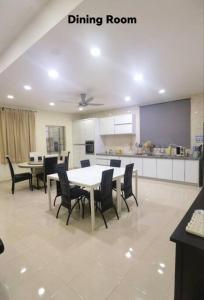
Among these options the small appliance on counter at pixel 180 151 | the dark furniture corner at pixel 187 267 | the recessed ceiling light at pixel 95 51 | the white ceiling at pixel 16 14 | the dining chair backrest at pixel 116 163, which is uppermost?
the white ceiling at pixel 16 14

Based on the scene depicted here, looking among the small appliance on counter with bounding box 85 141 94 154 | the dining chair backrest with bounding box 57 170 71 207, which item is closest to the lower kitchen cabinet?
the small appliance on counter with bounding box 85 141 94 154

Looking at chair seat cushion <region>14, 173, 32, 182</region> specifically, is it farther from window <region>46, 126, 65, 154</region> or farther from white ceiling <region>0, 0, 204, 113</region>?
window <region>46, 126, 65, 154</region>

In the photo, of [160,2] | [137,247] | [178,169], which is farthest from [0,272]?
[178,169]

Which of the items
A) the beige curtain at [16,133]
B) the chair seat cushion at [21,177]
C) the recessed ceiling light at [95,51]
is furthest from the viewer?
the beige curtain at [16,133]

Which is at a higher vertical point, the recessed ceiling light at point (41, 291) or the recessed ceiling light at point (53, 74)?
the recessed ceiling light at point (53, 74)

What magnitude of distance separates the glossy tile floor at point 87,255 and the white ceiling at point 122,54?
2614 millimetres

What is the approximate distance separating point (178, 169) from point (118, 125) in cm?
266

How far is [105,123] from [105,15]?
16.7 feet

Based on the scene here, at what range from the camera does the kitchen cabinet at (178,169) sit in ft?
15.8

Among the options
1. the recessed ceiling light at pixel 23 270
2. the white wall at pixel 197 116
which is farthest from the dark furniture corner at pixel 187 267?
the white wall at pixel 197 116

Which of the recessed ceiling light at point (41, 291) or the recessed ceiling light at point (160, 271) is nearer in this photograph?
the recessed ceiling light at point (41, 291)

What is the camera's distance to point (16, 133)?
5.82 metres

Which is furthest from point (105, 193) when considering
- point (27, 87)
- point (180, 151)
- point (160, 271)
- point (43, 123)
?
point (43, 123)

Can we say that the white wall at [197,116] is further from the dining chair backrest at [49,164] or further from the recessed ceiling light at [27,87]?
the recessed ceiling light at [27,87]
